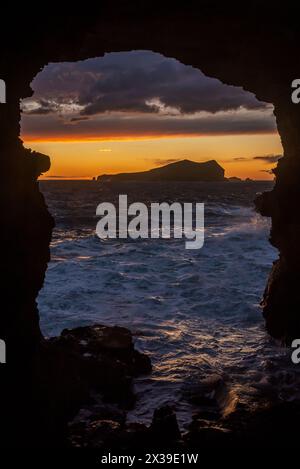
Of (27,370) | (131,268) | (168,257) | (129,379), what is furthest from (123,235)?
(27,370)

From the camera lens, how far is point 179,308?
14297mm

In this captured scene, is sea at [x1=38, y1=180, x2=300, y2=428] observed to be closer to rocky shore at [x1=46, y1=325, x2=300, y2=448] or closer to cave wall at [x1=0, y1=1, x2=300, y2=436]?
rocky shore at [x1=46, y1=325, x2=300, y2=448]

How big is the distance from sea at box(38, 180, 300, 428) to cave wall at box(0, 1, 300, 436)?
174 cm

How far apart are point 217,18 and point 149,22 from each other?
1.28 m

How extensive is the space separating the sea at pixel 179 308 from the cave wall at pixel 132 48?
1.74 meters

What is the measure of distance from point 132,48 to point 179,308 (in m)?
7.82

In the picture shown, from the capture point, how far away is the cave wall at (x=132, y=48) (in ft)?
22.1

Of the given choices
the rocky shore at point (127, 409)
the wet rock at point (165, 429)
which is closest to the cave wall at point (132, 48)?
the rocky shore at point (127, 409)

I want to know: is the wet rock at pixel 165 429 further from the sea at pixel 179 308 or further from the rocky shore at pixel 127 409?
the sea at pixel 179 308

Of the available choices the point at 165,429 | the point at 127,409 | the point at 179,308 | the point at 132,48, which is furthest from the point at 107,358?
the point at 132,48

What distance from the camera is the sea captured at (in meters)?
9.21
